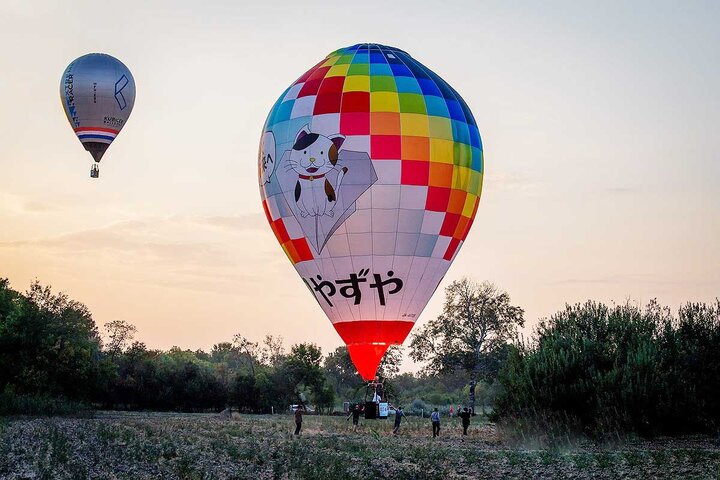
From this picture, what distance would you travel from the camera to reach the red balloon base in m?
44.0

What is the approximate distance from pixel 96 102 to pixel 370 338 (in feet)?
80.8

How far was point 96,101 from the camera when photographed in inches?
2333

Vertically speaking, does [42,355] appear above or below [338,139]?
below

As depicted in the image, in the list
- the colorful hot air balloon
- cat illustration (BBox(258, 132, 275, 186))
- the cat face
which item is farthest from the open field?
cat illustration (BBox(258, 132, 275, 186))

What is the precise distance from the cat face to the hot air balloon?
19.0m

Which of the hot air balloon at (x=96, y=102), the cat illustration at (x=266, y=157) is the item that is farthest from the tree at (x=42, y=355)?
the cat illustration at (x=266, y=157)

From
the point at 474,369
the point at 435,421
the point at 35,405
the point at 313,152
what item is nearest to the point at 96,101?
the point at 35,405

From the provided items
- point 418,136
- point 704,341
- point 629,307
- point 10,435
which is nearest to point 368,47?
point 418,136

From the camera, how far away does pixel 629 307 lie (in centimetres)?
4562

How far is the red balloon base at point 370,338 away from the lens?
1732 inches

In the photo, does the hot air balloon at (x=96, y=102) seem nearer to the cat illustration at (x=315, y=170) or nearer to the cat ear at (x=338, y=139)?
the cat illustration at (x=315, y=170)

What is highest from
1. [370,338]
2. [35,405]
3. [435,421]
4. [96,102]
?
[96,102]

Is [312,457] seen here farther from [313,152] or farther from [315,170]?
[313,152]

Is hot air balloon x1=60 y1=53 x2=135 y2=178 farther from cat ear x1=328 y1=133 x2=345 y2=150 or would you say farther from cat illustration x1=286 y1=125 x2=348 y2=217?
cat ear x1=328 y1=133 x2=345 y2=150
